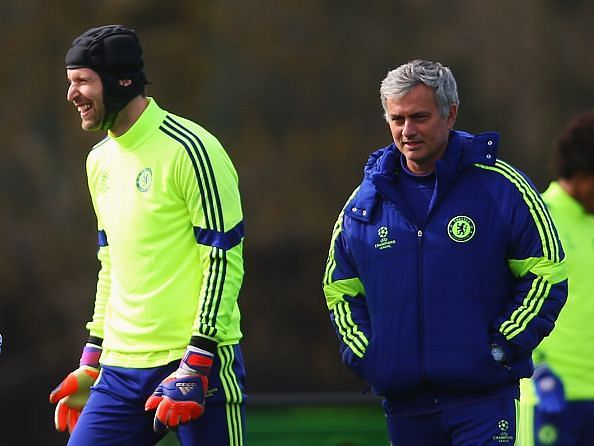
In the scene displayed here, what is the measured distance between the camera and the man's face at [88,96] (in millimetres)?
5789

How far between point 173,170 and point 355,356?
0.96 m

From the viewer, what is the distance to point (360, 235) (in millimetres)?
5582

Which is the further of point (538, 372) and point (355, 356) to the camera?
point (538, 372)

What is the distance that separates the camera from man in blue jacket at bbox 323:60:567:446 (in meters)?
5.40

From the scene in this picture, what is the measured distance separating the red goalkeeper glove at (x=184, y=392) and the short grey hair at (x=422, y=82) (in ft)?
3.76

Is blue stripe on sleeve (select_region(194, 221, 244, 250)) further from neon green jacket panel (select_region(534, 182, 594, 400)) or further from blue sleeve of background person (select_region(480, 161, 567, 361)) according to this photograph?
neon green jacket panel (select_region(534, 182, 594, 400))

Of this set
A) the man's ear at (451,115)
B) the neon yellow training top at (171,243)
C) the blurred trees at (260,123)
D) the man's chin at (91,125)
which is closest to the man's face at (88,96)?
the man's chin at (91,125)

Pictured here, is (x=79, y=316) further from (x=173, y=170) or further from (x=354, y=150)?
(x=173, y=170)

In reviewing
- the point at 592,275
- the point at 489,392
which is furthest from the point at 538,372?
the point at 489,392

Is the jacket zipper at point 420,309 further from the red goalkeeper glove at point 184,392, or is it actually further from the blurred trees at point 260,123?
the blurred trees at point 260,123

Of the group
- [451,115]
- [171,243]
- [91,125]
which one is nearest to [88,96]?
[91,125]

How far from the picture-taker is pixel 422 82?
5.51m

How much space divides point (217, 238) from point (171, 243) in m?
0.20

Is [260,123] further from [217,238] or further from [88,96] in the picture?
[217,238]
